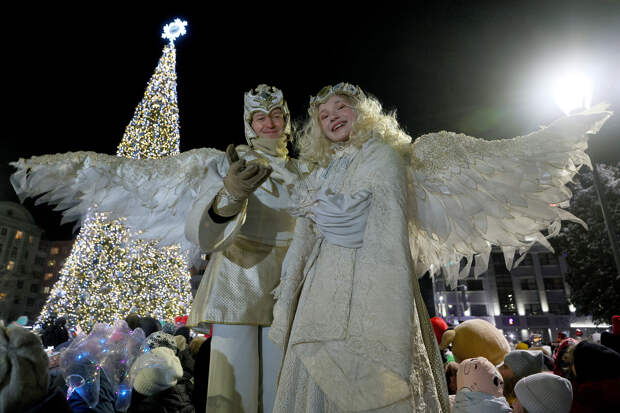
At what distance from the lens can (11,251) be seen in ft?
124

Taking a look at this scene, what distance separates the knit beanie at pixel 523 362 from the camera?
2.86 meters

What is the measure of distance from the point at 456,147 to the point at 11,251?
162ft

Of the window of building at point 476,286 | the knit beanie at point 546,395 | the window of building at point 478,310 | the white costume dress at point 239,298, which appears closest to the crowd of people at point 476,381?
the knit beanie at point 546,395

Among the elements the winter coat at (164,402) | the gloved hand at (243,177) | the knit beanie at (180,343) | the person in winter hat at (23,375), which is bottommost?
the winter coat at (164,402)

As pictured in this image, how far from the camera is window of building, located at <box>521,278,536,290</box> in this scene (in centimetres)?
4066

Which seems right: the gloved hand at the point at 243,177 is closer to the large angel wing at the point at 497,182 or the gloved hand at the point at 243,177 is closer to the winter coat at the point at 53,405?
the large angel wing at the point at 497,182

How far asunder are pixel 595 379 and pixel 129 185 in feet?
11.1

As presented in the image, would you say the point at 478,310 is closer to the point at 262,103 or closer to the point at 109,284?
the point at 109,284

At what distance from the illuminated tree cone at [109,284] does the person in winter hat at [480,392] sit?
872cm

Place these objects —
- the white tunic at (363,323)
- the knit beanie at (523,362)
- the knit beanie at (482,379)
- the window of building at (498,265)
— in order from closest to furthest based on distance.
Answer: the white tunic at (363,323) → the knit beanie at (482,379) → the knit beanie at (523,362) → the window of building at (498,265)

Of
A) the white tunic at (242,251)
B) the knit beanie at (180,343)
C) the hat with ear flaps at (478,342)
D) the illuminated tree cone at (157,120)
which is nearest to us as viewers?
the white tunic at (242,251)

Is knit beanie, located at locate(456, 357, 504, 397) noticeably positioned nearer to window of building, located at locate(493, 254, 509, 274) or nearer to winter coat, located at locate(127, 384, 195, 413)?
winter coat, located at locate(127, 384, 195, 413)

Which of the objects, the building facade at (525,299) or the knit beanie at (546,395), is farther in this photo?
the building facade at (525,299)

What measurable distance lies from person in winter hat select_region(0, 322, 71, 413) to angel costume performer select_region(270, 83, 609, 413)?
0.87m
